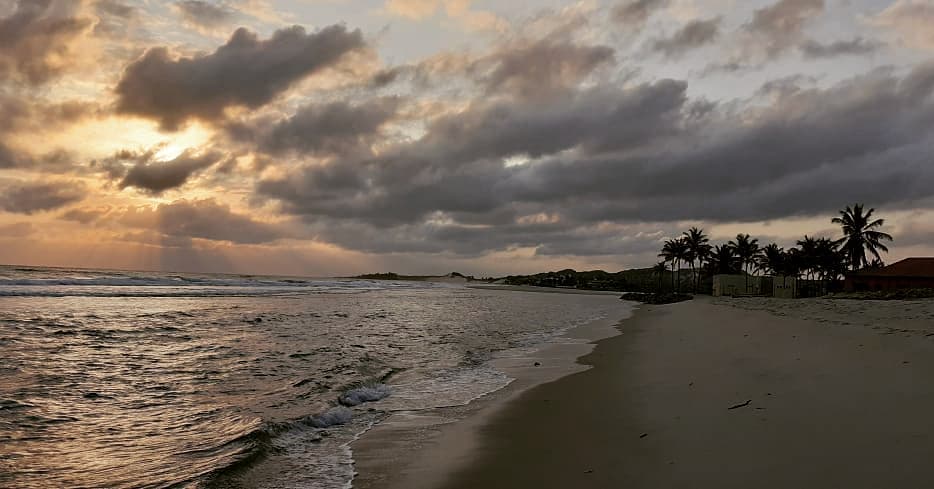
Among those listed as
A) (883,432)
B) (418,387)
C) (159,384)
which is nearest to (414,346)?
(418,387)

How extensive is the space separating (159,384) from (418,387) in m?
5.39

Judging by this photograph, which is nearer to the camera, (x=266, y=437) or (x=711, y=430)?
(x=711, y=430)

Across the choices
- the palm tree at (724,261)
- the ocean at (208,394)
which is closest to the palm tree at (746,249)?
the palm tree at (724,261)

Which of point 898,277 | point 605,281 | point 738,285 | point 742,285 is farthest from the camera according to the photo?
point 605,281

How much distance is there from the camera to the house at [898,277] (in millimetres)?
51562

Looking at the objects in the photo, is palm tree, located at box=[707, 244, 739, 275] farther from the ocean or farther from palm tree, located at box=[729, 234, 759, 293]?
the ocean

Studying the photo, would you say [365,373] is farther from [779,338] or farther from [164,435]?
[779,338]

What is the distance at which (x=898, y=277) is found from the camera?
53500 millimetres

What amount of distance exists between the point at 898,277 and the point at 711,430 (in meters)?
60.8

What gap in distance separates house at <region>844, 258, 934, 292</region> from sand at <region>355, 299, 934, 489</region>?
50.8m

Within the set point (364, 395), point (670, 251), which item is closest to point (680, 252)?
point (670, 251)

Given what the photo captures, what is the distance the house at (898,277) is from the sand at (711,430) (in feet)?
167

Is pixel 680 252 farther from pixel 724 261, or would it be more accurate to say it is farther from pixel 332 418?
pixel 332 418

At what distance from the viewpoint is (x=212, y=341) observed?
18078mm
